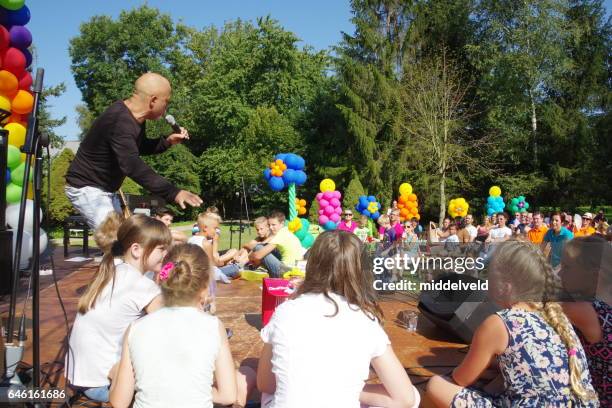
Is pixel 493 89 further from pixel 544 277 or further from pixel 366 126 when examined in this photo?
pixel 544 277

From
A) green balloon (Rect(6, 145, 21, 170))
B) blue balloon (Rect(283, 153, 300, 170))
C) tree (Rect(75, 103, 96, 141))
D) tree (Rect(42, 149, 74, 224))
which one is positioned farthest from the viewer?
tree (Rect(75, 103, 96, 141))

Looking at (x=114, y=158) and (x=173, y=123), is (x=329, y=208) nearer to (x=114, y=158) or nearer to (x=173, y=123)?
(x=173, y=123)

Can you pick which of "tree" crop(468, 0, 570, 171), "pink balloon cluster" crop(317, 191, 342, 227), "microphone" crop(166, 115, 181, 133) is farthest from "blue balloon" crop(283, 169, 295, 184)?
"tree" crop(468, 0, 570, 171)

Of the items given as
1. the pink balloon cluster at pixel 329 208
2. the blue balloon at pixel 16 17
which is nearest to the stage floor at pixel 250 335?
the blue balloon at pixel 16 17

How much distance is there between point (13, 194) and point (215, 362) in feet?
18.3

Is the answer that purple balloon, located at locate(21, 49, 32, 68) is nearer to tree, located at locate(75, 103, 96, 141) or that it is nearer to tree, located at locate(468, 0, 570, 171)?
tree, located at locate(468, 0, 570, 171)

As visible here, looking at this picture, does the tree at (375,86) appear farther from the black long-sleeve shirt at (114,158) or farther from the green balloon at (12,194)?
the black long-sleeve shirt at (114,158)

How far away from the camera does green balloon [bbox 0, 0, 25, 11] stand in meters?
6.55

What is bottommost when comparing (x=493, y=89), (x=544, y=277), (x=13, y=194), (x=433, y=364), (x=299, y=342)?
(x=433, y=364)

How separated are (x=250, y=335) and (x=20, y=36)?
562 centimetres

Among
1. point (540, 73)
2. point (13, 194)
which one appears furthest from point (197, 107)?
point (13, 194)

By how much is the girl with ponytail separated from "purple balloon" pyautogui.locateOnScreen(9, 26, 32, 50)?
7.14 meters

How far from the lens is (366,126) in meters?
23.3

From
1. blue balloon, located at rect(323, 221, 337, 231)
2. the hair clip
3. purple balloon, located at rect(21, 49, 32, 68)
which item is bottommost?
the hair clip
